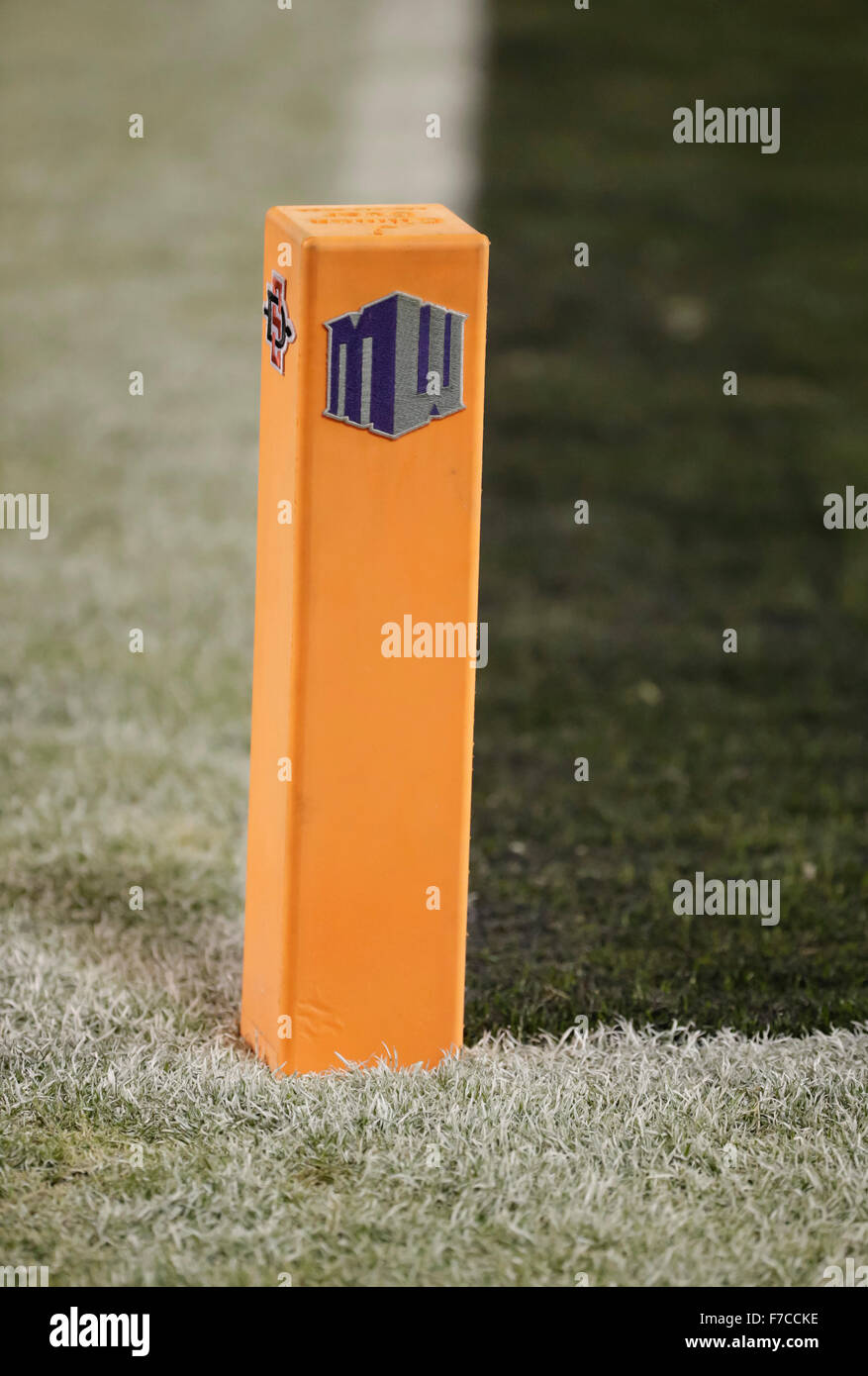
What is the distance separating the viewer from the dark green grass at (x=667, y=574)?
512 centimetres

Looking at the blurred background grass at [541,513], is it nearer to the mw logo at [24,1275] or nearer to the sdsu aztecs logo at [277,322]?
the mw logo at [24,1275]

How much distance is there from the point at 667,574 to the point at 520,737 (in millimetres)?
1795

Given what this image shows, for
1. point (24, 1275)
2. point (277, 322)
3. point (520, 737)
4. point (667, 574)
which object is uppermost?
point (277, 322)

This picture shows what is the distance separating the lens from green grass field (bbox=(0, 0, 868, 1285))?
362cm

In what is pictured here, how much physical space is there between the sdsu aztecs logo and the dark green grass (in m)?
1.83

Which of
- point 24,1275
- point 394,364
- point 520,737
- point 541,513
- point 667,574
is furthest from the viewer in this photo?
point 541,513

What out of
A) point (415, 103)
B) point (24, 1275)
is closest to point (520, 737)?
point (24, 1275)

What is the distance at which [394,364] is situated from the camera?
12.1ft

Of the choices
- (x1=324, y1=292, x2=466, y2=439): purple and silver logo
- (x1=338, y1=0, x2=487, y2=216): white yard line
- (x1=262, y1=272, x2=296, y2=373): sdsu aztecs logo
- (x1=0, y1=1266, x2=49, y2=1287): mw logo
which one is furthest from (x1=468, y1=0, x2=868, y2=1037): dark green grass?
(x1=262, y1=272, x2=296, y2=373): sdsu aztecs logo

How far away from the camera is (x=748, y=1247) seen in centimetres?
350

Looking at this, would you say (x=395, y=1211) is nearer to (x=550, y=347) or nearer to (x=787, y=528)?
(x=787, y=528)

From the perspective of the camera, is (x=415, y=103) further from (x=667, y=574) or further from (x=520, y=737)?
(x=520, y=737)

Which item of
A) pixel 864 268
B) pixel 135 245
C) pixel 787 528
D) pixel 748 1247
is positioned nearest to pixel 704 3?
pixel 864 268
